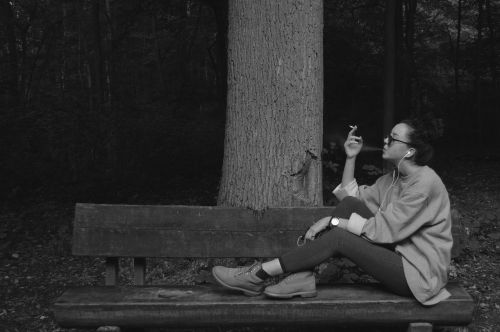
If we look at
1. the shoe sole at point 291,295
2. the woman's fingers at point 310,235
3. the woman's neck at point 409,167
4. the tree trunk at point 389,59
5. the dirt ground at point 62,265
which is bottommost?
the dirt ground at point 62,265

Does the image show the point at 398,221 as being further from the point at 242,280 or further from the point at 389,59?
the point at 389,59

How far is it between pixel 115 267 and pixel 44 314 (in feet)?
3.74

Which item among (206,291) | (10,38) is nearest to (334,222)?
(206,291)

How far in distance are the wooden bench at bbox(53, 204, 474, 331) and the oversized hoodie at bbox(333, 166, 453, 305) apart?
5.7 inches

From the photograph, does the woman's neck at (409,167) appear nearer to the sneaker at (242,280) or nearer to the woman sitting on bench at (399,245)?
the woman sitting on bench at (399,245)

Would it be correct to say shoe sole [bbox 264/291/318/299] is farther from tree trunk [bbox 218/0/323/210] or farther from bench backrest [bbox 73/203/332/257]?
tree trunk [bbox 218/0/323/210]

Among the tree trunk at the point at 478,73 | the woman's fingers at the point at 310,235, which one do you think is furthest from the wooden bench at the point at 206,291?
the tree trunk at the point at 478,73

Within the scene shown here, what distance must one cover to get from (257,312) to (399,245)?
37.3 inches

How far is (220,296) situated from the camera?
3.33m

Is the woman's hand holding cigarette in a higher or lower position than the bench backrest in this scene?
higher

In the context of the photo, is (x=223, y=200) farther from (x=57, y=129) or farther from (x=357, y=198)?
(x=57, y=129)

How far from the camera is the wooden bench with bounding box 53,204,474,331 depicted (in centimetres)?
318

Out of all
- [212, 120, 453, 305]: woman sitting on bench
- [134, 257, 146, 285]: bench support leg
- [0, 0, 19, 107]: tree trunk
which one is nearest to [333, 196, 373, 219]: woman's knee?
[212, 120, 453, 305]: woman sitting on bench

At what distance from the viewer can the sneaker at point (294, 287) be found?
10.5 feet
